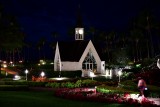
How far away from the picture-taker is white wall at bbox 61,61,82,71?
61438mm

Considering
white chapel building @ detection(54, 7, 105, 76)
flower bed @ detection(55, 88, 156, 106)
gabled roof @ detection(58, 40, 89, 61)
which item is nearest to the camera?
flower bed @ detection(55, 88, 156, 106)

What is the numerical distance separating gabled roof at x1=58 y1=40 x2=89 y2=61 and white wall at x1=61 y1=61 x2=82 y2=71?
740mm

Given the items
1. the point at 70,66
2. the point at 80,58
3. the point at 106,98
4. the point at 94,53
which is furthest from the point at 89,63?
the point at 106,98

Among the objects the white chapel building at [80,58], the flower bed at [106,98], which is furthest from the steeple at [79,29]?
the flower bed at [106,98]

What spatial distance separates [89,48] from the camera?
206 ft

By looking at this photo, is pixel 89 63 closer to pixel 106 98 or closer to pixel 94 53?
pixel 94 53

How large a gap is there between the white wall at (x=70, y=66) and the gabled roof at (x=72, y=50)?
0.74 metres

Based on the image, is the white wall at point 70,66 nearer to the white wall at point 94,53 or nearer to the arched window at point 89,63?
the arched window at point 89,63

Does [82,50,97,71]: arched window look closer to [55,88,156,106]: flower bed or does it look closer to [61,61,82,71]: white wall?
[61,61,82,71]: white wall

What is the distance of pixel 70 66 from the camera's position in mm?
61781

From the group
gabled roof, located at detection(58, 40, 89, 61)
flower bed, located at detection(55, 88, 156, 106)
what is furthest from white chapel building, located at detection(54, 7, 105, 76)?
flower bed, located at detection(55, 88, 156, 106)

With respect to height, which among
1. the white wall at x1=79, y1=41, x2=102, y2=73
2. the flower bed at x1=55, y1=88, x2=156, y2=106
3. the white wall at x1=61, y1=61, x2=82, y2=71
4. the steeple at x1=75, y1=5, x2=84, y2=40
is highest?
the steeple at x1=75, y1=5, x2=84, y2=40

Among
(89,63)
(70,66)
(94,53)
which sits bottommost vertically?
(70,66)

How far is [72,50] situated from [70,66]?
393cm
